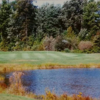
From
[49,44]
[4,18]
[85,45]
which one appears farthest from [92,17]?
[4,18]

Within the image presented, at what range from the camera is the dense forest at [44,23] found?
24828 millimetres

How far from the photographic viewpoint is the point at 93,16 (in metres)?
24.7

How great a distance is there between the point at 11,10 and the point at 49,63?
1448 cm

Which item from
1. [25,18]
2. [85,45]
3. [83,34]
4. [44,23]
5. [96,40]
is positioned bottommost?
[85,45]

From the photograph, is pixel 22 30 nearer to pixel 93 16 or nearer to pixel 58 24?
pixel 58 24

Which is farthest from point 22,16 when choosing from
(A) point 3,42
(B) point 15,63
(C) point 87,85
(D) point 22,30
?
(C) point 87,85

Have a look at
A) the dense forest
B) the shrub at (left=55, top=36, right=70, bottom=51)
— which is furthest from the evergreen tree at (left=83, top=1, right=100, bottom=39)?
the shrub at (left=55, top=36, right=70, bottom=51)

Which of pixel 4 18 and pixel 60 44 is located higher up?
pixel 4 18

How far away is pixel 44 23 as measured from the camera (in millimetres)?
26781

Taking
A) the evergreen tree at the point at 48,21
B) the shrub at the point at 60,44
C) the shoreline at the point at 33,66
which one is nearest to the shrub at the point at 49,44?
the shrub at the point at 60,44

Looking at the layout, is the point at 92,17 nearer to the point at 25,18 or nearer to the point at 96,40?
the point at 96,40

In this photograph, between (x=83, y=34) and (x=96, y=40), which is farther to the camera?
(x=83, y=34)

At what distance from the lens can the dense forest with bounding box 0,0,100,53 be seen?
2483 cm

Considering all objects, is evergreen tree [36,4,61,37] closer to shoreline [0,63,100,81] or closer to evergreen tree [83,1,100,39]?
evergreen tree [83,1,100,39]
